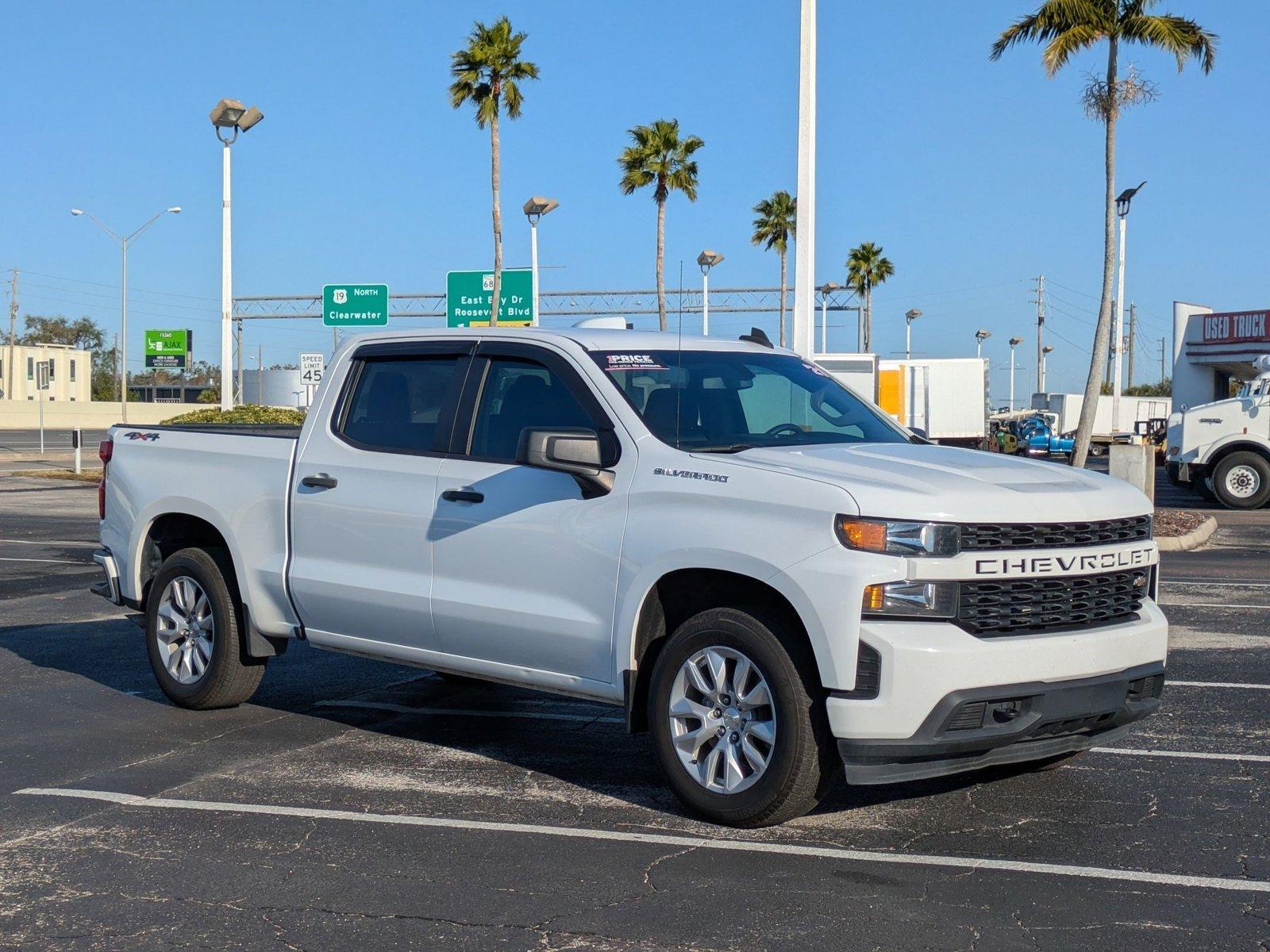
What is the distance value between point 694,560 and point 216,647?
3.28 meters

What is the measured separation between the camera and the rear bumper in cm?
845

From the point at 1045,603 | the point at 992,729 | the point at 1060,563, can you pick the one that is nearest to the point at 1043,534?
the point at 1060,563

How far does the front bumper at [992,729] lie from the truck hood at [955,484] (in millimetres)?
628

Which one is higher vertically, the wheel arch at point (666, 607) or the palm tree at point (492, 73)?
the palm tree at point (492, 73)

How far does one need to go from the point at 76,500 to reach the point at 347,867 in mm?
23189

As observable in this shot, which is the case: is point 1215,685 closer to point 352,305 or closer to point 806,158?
point 806,158

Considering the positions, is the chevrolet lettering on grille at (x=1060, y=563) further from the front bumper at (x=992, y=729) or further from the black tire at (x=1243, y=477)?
the black tire at (x=1243, y=477)

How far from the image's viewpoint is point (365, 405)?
23.8 ft

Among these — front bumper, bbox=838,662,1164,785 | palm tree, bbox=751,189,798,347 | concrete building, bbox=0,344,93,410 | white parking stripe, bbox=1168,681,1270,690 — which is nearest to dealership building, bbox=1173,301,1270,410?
palm tree, bbox=751,189,798,347

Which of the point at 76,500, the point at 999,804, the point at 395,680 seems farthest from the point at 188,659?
the point at 76,500

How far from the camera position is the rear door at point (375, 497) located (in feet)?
22.1

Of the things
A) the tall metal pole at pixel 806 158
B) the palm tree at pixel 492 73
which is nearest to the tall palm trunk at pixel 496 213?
the palm tree at pixel 492 73

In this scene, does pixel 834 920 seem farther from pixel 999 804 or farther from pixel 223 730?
pixel 223 730

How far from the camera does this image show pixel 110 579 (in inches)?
336
